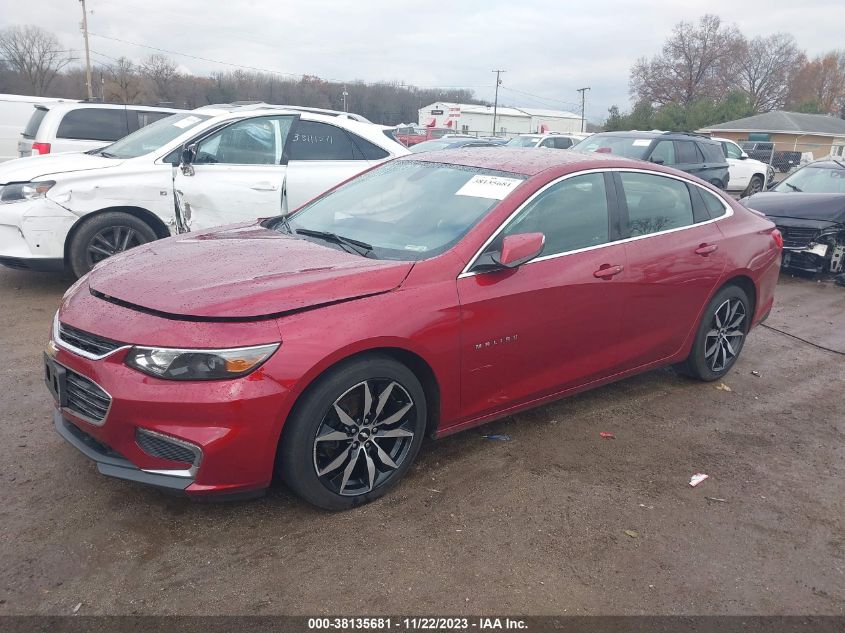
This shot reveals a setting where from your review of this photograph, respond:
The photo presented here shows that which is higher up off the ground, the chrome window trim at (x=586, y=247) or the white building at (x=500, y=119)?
the white building at (x=500, y=119)

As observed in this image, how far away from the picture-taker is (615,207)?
4.12 metres

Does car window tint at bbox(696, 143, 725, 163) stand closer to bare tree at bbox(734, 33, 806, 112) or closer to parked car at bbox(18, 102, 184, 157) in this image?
parked car at bbox(18, 102, 184, 157)

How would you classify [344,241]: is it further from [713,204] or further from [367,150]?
[367,150]

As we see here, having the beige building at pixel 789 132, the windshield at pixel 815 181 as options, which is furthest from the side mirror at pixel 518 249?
the beige building at pixel 789 132

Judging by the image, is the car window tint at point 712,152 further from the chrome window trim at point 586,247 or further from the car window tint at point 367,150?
the chrome window trim at point 586,247

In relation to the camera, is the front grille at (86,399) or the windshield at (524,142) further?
the windshield at (524,142)

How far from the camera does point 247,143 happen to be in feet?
22.3

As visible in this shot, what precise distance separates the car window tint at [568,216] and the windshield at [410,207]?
0.18 meters

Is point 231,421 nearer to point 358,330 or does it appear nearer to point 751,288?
point 358,330

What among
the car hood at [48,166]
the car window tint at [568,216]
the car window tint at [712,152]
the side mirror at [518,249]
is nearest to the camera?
the side mirror at [518,249]

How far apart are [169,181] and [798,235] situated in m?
7.81

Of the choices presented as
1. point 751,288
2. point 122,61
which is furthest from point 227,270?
point 122,61

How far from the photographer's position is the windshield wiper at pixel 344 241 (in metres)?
3.51

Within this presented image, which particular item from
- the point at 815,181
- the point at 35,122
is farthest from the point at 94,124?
the point at 815,181
